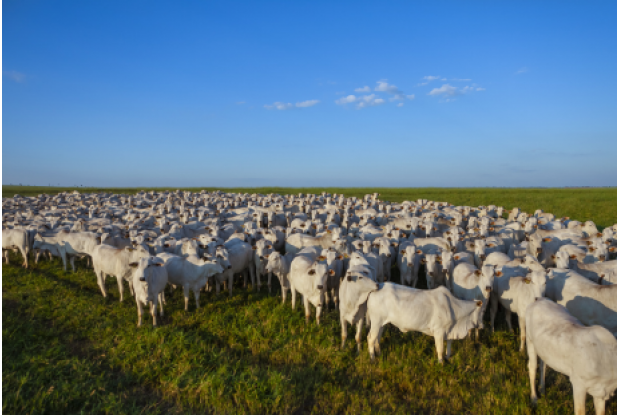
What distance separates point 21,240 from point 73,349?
395 inches

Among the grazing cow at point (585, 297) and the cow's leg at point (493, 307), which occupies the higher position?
the grazing cow at point (585, 297)

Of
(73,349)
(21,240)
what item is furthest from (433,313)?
(21,240)

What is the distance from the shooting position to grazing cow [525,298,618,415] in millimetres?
5500

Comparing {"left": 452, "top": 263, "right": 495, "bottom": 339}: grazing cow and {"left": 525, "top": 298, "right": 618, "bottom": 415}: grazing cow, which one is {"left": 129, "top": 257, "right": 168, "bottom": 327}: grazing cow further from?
{"left": 525, "top": 298, "right": 618, "bottom": 415}: grazing cow

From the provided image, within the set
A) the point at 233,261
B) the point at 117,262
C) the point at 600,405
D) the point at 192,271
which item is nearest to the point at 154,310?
the point at 192,271

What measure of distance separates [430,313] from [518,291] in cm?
269

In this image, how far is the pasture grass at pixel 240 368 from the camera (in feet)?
21.7

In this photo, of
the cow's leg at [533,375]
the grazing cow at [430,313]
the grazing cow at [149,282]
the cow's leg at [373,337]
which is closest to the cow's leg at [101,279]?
the grazing cow at [149,282]

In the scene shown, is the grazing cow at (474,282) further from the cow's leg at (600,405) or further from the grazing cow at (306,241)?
the grazing cow at (306,241)

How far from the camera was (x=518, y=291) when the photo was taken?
8953mm

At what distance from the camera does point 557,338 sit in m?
5.96

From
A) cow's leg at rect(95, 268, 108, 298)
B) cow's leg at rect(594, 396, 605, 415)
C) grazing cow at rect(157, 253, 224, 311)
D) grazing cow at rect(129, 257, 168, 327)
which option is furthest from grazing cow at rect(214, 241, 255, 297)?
cow's leg at rect(594, 396, 605, 415)

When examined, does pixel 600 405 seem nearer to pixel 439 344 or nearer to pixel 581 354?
pixel 581 354

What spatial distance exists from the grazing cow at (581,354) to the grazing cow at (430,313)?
5.49 ft
